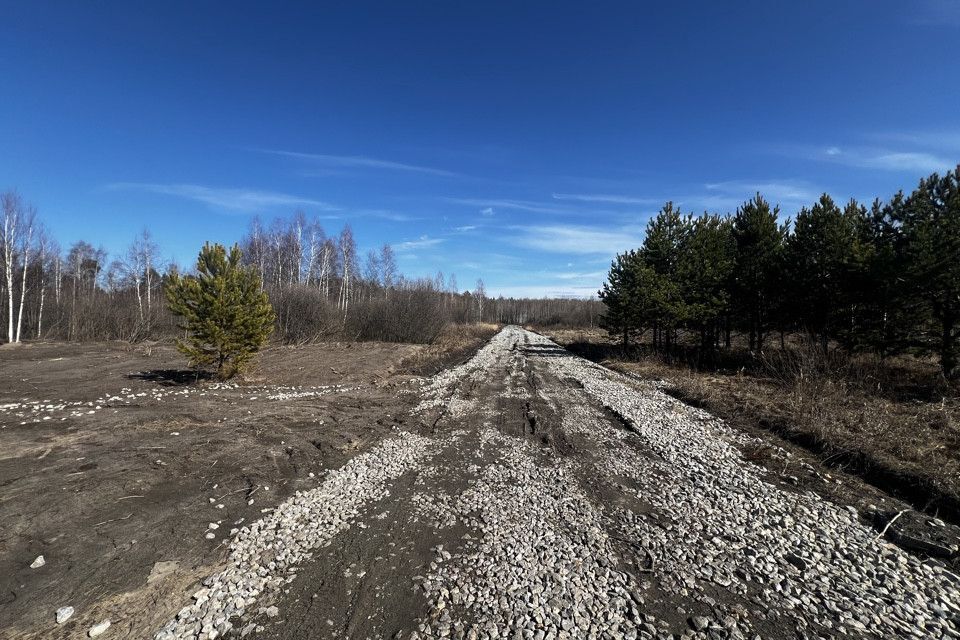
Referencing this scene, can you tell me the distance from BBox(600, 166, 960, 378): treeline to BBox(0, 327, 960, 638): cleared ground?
1108 centimetres

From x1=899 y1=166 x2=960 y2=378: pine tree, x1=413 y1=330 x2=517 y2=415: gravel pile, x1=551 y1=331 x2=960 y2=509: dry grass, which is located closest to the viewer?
x1=551 y1=331 x2=960 y2=509: dry grass

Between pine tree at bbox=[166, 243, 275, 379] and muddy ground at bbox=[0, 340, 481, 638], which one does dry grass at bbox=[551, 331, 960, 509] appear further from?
pine tree at bbox=[166, 243, 275, 379]

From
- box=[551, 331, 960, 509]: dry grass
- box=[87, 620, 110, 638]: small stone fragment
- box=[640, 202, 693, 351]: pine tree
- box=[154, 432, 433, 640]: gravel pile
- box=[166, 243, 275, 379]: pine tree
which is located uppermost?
box=[640, 202, 693, 351]: pine tree

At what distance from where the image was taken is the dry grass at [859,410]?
6.62m

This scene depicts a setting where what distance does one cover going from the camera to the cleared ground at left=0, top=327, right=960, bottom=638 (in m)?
3.38

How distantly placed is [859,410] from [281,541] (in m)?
12.9

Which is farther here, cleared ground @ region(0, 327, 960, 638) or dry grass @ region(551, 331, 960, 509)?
dry grass @ region(551, 331, 960, 509)

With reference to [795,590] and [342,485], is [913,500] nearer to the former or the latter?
[795,590]

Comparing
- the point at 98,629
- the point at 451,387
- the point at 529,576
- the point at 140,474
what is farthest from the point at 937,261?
the point at 140,474

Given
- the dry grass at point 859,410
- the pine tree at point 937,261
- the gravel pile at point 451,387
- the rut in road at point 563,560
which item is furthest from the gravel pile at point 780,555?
the pine tree at point 937,261

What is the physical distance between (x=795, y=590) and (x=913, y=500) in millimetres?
3951

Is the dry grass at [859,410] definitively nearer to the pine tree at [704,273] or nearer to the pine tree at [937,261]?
the pine tree at [937,261]

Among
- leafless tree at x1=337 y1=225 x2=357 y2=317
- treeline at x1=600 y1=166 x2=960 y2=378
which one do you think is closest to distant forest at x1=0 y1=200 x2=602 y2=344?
leafless tree at x1=337 y1=225 x2=357 y2=317

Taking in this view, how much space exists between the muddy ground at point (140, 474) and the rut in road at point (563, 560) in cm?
64
